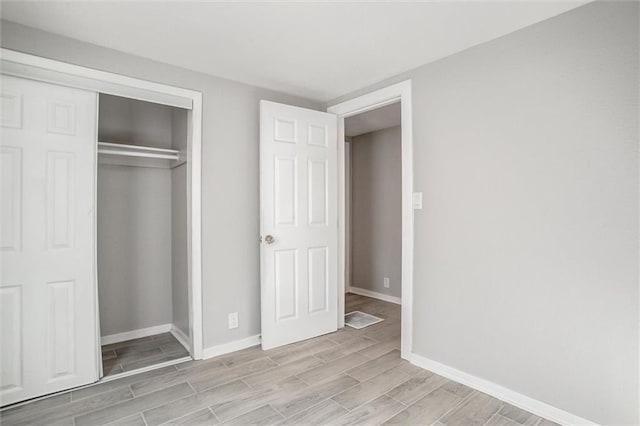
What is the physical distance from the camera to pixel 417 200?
2.68 meters

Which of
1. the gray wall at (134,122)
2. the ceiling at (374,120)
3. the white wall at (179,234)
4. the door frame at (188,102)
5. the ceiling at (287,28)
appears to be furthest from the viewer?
the ceiling at (374,120)

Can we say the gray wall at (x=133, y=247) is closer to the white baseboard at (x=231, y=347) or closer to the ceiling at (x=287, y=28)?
the white baseboard at (x=231, y=347)

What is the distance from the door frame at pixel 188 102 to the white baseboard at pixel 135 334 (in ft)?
2.53

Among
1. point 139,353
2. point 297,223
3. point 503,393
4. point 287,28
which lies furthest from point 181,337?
point 287,28

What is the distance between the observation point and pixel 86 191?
2326mm

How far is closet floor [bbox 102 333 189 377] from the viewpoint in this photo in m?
2.64

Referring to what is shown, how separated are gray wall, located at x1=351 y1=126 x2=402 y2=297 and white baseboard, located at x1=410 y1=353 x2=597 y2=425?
200 centimetres

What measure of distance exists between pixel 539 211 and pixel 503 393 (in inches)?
46.1

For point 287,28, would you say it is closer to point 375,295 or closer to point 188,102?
point 188,102

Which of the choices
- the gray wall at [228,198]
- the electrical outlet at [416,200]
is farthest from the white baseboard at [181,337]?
the electrical outlet at [416,200]

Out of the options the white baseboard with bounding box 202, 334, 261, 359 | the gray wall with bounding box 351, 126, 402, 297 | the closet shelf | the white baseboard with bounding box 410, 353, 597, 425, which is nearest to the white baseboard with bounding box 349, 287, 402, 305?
the gray wall with bounding box 351, 126, 402, 297

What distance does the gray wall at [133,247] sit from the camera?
3.12 metres

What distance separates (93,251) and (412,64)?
2.68m

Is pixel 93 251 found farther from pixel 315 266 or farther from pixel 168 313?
pixel 315 266
